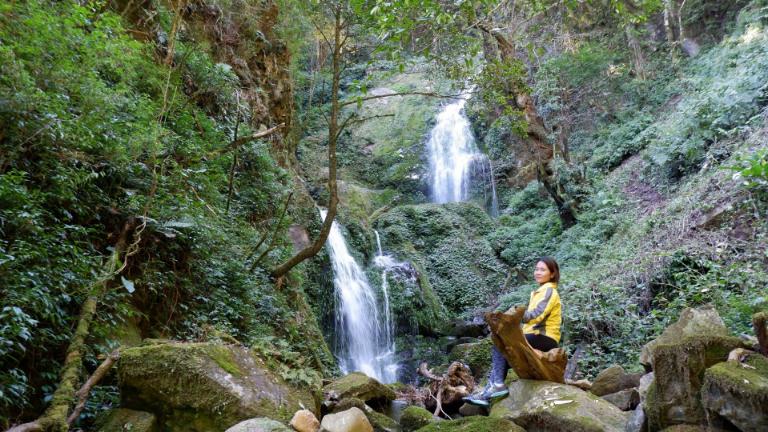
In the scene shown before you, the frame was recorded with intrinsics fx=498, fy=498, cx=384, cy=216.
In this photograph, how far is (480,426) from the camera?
3.76 meters

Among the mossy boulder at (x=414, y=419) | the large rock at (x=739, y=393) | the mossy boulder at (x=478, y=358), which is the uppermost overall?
the large rock at (x=739, y=393)

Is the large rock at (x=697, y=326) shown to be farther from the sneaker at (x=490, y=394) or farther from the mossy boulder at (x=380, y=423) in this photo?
the mossy boulder at (x=380, y=423)

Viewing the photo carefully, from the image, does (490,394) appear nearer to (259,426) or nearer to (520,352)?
(520,352)

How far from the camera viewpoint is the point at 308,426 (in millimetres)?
3844

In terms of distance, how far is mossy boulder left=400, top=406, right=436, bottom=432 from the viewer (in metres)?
4.79

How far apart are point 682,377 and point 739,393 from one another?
18.4 inches

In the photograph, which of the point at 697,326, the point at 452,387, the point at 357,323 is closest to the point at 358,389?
the point at 452,387

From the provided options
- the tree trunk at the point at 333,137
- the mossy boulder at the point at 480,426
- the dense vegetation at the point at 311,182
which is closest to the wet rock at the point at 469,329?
the dense vegetation at the point at 311,182

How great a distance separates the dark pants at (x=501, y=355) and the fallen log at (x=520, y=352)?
0.43 feet

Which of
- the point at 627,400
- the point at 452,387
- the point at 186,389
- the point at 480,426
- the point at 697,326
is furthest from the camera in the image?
the point at 452,387

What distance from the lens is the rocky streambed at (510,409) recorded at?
3074 mm

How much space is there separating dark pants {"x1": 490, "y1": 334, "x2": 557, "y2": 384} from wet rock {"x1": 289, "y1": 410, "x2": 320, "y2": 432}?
75.7 inches

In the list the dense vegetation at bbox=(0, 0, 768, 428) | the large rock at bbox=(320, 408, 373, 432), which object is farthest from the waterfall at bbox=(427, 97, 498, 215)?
the large rock at bbox=(320, 408, 373, 432)

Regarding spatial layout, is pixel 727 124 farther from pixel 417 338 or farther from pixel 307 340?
pixel 307 340
